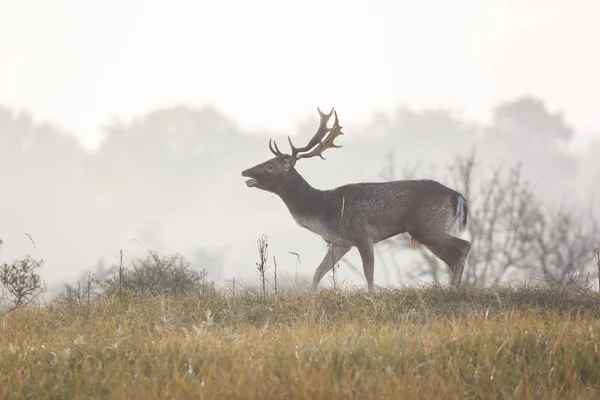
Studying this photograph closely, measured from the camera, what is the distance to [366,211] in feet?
38.0

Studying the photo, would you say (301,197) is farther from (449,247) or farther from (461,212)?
(461,212)

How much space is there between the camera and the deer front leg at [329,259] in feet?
37.8

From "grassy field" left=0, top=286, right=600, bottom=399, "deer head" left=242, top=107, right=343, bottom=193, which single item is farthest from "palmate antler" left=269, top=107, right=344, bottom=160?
"grassy field" left=0, top=286, right=600, bottom=399

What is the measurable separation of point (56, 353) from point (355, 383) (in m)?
2.59

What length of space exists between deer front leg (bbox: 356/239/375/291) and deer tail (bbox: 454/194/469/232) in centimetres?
146

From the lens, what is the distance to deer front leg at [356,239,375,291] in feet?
37.1

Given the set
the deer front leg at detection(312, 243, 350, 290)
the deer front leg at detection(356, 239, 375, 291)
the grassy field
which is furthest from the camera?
the deer front leg at detection(312, 243, 350, 290)

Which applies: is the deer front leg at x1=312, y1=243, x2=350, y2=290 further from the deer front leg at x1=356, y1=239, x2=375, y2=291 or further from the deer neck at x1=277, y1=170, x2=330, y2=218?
the deer neck at x1=277, y1=170, x2=330, y2=218

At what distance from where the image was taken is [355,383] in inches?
213

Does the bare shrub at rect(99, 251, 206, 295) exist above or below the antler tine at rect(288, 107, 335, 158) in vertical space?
below

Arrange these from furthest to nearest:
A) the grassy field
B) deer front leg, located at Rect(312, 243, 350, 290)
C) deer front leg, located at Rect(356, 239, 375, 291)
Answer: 1. deer front leg, located at Rect(312, 243, 350, 290)
2. deer front leg, located at Rect(356, 239, 375, 291)
3. the grassy field

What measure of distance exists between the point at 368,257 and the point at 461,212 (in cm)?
170

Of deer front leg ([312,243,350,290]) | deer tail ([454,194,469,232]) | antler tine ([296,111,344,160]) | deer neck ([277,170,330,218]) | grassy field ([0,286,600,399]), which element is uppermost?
antler tine ([296,111,344,160])

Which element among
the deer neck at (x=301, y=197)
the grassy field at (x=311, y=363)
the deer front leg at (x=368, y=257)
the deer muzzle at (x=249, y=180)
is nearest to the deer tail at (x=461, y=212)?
the deer front leg at (x=368, y=257)
